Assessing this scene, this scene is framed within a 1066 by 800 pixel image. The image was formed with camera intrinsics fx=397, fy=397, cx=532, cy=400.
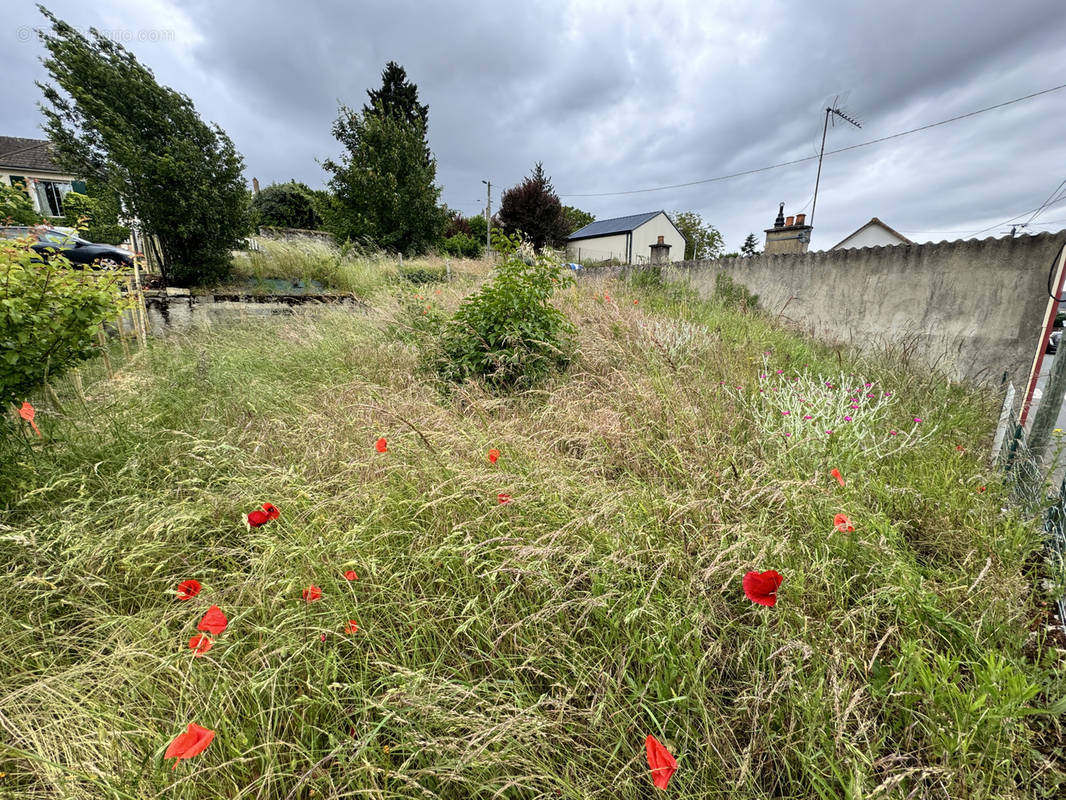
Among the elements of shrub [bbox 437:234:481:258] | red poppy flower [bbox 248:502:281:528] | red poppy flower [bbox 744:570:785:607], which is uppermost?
shrub [bbox 437:234:481:258]

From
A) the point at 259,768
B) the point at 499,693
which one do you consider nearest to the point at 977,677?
the point at 499,693

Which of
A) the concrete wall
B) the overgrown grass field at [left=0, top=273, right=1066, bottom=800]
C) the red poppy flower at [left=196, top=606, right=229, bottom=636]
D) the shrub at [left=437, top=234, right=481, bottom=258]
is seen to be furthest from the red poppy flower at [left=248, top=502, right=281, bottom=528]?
the shrub at [left=437, top=234, right=481, bottom=258]

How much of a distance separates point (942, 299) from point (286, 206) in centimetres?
2435

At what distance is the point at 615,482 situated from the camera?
5.77 ft

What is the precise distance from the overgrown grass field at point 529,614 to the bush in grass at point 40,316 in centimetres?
42

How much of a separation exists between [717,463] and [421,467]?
122cm

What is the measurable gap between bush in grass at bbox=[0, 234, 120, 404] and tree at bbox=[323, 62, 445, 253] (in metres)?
9.42

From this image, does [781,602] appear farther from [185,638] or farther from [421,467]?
[185,638]

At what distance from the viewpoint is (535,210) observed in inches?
895

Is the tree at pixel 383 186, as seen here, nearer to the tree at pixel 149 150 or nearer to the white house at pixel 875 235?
the tree at pixel 149 150

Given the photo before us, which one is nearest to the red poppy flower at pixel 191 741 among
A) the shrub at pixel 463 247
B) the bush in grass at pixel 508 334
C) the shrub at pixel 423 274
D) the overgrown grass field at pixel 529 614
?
the overgrown grass field at pixel 529 614

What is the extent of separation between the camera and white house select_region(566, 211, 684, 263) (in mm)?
26766

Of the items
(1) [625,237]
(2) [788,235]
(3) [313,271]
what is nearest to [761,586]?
(3) [313,271]

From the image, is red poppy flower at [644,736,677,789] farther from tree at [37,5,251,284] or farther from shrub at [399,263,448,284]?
tree at [37,5,251,284]
